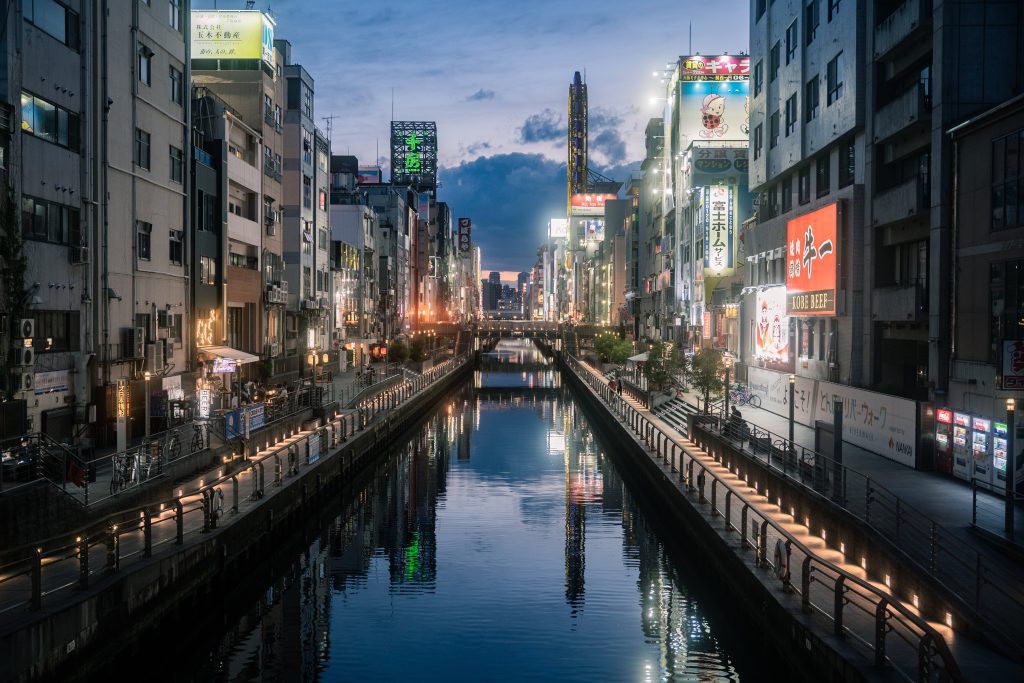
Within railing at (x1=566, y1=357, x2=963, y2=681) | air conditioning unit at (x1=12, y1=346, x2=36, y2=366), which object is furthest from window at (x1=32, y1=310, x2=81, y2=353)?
railing at (x1=566, y1=357, x2=963, y2=681)

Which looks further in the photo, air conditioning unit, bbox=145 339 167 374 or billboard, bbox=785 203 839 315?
billboard, bbox=785 203 839 315

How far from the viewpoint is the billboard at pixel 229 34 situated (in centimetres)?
5569

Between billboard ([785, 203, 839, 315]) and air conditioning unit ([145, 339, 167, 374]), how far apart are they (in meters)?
27.7

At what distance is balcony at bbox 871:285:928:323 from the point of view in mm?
30578

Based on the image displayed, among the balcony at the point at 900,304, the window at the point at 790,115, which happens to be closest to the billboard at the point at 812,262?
the balcony at the point at 900,304

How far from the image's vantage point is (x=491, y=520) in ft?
110

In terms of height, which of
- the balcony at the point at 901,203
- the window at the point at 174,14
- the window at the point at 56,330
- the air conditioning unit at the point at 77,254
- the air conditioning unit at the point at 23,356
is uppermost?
the window at the point at 174,14

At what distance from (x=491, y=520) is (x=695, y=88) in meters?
55.0

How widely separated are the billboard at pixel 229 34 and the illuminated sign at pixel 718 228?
31.6m

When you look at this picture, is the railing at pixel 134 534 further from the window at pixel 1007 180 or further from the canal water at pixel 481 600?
the window at pixel 1007 180

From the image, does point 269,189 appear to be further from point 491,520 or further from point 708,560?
point 708,560

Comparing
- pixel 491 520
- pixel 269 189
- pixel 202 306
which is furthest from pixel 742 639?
pixel 269 189

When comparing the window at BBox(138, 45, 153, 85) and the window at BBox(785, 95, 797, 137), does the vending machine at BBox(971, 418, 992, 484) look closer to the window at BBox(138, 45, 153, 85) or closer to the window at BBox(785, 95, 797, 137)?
the window at BBox(785, 95, 797, 137)

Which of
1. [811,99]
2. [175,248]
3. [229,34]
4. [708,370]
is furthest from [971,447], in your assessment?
[229,34]
